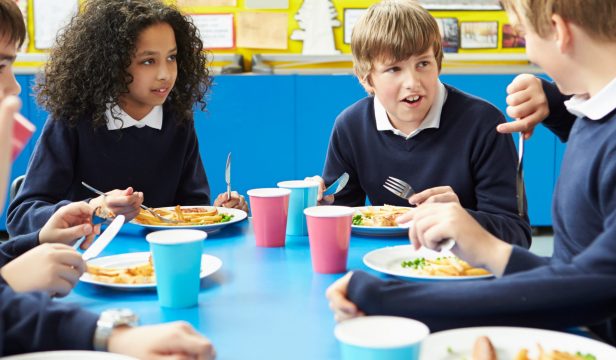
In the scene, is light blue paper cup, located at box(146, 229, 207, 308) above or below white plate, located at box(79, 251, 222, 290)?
above

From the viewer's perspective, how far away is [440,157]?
1.80 meters

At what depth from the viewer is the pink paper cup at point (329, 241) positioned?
3.81 ft

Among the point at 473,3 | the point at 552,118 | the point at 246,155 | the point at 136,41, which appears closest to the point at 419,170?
the point at 552,118

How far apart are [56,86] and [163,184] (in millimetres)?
397

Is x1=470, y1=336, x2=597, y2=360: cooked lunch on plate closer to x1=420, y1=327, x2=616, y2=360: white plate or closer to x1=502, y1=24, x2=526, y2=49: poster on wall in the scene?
x1=420, y1=327, x2=616, y2=360: white plate

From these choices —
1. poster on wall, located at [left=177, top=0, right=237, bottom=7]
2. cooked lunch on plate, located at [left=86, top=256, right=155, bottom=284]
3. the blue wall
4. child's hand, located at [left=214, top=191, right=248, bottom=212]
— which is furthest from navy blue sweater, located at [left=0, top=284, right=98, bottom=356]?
poster on wall, located at [left=177, top=0, right=237, bottom=7]

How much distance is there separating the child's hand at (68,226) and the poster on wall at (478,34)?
3.06 meters

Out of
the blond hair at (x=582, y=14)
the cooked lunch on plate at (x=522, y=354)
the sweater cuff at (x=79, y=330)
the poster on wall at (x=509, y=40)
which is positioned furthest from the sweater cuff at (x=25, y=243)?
the poster on wall at (x=509, y=40)

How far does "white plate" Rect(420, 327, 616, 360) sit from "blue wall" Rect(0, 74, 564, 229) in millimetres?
2763

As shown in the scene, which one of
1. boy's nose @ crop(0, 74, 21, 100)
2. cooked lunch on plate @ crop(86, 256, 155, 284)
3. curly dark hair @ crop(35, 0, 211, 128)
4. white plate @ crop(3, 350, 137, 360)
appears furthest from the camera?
curly dark hair @ crop(35, 0, 211, 128)

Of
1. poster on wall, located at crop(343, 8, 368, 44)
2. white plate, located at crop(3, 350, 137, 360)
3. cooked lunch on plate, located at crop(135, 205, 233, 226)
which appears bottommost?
cooked lunch on plate, located at crop(135, 205, 233, 226)

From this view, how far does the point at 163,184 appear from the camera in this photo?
2008mm

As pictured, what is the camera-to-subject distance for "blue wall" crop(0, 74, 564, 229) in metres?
3.53

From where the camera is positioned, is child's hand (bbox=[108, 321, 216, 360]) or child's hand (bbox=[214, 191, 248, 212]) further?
child's hand (bbox=[214, 191, 248, 212])
